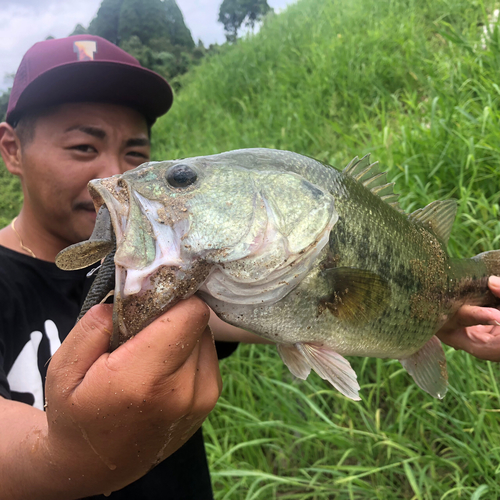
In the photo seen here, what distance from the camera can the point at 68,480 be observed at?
34.3 inches

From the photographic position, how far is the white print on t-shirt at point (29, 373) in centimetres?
150

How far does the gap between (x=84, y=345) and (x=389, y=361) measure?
75.2 inches

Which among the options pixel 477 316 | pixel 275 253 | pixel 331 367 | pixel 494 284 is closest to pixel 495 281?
pixel 494 284

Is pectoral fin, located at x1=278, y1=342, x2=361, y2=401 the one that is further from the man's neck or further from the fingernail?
the man's neck

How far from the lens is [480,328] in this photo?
157 centimetres

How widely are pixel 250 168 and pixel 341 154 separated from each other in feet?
8.14

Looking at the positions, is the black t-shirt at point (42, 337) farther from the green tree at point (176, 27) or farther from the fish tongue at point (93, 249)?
the green tree at point (176, 27)

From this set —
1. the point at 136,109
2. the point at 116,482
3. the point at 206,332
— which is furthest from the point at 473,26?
the point at 116,482

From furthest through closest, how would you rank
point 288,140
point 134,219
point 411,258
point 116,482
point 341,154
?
point 288,140
point 341,154
point 411,258
point 116,482
point 134,219

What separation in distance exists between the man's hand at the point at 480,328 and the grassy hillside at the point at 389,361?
46cm

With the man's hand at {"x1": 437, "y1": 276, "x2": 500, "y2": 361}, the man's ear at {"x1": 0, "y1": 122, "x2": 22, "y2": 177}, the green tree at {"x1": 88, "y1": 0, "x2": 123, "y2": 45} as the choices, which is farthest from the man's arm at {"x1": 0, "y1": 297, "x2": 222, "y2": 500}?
the green tree at {"x1": 88, "y1": 0, "x2": 123, "y2": 45}

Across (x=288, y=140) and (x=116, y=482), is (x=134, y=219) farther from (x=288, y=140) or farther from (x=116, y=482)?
(x=288, y=140)

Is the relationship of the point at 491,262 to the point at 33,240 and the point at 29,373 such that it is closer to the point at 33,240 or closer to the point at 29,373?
the point at 29,373

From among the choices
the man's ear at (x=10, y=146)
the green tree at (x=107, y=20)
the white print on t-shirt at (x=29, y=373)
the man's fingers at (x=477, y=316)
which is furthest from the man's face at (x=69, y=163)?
the green tree at (x=107, y=20)
